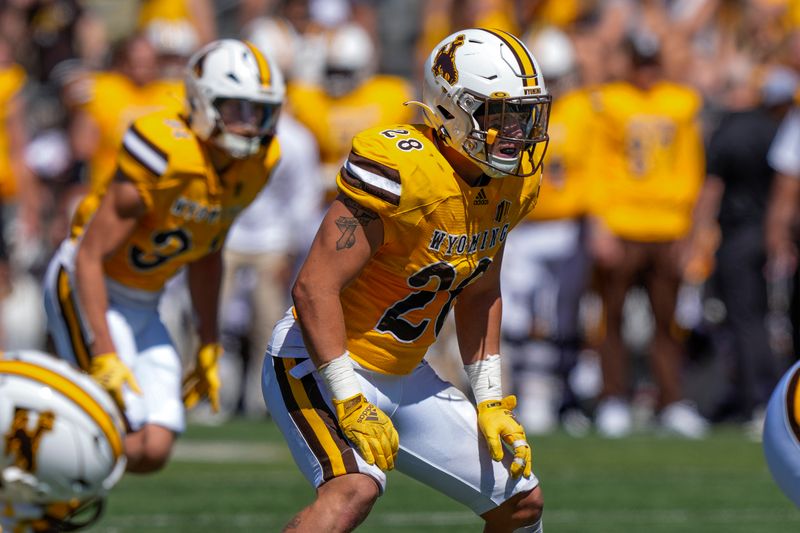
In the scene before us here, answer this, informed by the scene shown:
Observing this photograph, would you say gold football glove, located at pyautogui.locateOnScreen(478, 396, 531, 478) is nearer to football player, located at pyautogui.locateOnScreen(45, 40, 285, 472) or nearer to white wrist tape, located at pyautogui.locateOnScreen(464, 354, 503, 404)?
white wrist tape, located at pyautogui.locateOnScreen(464, 354, 503, 404)

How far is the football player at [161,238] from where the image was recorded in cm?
605

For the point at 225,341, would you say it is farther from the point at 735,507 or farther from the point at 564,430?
the point at 735,507

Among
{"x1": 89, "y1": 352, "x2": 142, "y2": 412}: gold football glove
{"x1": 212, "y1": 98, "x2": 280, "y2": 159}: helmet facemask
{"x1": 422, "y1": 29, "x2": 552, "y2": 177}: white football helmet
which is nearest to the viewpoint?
{"x1": 422, "y1": 29, "x2": 552, "y2": 177}: white football helmet

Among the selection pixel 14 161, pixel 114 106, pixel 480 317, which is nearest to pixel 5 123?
pixel 14 161

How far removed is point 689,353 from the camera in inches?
440

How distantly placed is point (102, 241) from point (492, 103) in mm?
2105

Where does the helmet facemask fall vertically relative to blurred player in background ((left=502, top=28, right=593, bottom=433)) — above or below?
above

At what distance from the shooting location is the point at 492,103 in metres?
4.52

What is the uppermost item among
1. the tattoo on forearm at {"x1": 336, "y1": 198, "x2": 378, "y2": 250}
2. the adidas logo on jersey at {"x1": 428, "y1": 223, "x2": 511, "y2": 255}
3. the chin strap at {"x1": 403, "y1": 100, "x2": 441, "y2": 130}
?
the chin strap at {"x1": 403, "y1": 100, "x2": 441, "y2": 130}

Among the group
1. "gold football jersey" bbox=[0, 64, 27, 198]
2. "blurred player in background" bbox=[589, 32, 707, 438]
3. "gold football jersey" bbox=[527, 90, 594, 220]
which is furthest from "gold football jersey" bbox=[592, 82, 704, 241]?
"gold football jersey" bbox=[0, 64, 27, 198]

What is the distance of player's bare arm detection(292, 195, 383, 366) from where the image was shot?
14.3 ft

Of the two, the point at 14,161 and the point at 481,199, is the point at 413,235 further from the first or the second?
the point at 14,161

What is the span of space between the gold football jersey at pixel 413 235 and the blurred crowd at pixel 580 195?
5449 mm

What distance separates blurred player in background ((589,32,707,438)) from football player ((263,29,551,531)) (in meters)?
5.38
